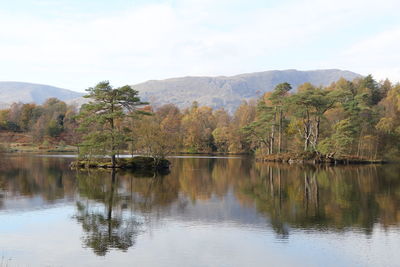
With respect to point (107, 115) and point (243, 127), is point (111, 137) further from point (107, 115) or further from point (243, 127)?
point (243, 127)

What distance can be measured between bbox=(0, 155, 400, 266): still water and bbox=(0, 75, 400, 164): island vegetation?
13.9 m

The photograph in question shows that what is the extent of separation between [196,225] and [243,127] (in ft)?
169

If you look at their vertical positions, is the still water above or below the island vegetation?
below

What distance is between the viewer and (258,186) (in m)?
29.5

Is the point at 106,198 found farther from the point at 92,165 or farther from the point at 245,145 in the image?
the point at 245,145

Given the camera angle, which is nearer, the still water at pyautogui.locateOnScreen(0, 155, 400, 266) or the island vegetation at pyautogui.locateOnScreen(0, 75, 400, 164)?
the still water at pyautogui.locateOnScreen(0, 155, 400, 266)

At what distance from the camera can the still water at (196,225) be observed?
12273mm

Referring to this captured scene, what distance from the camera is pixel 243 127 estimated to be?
67312 millimetres

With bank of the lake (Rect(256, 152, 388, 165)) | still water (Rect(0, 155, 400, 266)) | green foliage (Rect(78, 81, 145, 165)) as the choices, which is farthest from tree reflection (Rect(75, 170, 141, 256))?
bank of the lake (Rect(256, 152, 388, 165))

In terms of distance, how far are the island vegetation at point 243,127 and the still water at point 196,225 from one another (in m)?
13.9

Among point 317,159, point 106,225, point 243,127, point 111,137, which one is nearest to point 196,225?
point 106,225

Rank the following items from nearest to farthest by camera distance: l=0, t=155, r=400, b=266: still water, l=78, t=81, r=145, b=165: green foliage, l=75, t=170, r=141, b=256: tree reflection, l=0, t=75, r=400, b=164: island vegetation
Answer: l=0, t=155, r=400, b=266: still water
l=75, t=170, r=141, b=256: tree reflection
l=78, t=81, r=145, b=165: green foliage
l=0, t=75, r=400, b=164: island vegetation

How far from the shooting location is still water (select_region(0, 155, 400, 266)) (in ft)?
40.3

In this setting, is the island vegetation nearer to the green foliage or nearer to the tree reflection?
the green foliage
